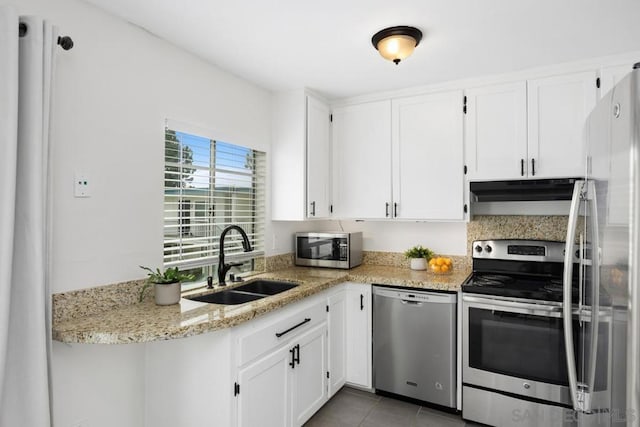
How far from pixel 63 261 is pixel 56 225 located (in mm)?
167

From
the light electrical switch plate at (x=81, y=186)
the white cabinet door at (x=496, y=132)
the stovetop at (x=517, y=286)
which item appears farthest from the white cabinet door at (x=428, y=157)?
the light electrical switch plate at (x=81, y=186)

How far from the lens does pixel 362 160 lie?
320 cm

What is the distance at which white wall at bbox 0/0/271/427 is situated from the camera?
5.39 feet

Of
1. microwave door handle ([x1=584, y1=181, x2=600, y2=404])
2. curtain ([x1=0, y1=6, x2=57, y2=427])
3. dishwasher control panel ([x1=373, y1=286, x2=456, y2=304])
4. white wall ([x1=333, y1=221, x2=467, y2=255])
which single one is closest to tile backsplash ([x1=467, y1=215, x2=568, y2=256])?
white wall ([x1=333, y1=221, x2=467, y2=255])

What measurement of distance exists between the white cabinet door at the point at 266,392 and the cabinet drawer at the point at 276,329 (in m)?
0.06

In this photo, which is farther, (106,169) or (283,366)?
(283,366)

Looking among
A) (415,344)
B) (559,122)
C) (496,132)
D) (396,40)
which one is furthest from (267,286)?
(559,122)

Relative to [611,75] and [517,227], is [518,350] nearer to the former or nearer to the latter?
[517,227]

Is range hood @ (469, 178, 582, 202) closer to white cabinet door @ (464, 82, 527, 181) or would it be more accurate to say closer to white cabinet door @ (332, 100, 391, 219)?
white cabinet door @ (464, 82, 527, 181)

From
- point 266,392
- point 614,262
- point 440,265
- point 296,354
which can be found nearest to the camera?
point 614,262

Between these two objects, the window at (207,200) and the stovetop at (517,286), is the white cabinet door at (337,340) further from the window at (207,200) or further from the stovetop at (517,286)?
the stovetop at (517,286)

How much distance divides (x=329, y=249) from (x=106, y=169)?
1.87 m

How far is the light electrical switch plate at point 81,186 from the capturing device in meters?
1.69

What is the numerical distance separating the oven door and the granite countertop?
0.27 meters
